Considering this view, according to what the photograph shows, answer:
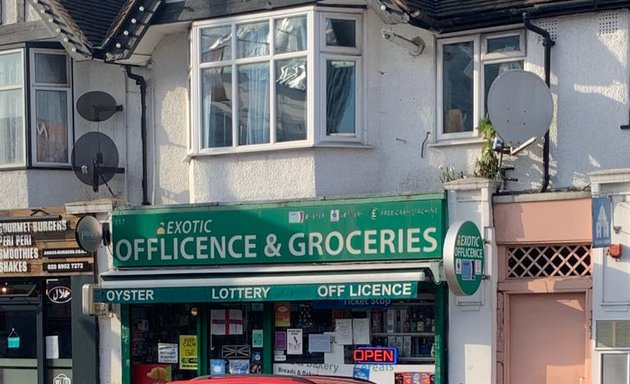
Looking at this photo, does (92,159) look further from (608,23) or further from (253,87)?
(608,23)

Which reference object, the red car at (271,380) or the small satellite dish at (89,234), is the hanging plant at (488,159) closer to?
the red car at (271,380)

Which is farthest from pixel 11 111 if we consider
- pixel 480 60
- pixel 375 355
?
pixel 480 60

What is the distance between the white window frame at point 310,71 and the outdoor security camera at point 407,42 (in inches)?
27.0

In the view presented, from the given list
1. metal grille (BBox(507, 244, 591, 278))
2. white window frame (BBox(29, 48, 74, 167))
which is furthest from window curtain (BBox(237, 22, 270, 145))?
metal grille (BBox(507, 244, 591, 278))

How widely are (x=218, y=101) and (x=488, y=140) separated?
4.13 m

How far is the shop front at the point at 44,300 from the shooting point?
19109 millimetres

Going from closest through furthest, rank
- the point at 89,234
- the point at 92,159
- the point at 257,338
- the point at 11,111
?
the point at 257,338
the point at 89,234
the point at 92,159
the point at 11,111

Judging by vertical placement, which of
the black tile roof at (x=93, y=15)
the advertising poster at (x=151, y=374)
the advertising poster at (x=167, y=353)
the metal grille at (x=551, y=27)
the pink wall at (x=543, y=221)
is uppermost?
the black tile roof at (x=93, y=15)

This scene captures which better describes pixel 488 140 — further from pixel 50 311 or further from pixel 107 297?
pixel 50 311

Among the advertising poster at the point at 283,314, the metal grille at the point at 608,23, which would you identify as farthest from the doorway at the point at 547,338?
the metal grille at the point at 608,23

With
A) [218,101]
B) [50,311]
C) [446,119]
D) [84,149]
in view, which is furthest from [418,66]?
[50,311]

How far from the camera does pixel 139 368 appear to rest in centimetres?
1875

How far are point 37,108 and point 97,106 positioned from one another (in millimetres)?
977

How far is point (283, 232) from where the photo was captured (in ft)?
56.8
